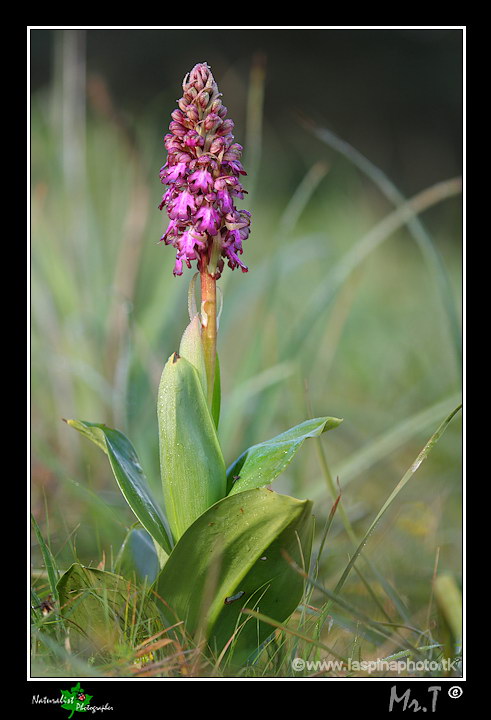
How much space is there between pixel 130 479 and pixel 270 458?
1.00 feet

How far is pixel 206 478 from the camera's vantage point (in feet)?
4.61

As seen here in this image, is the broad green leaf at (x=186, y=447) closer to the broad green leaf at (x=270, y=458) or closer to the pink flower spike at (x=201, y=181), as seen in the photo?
the broad green leaf at (x=270, y=458)

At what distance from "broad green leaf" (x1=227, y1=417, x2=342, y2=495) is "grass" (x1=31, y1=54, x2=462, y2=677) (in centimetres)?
20

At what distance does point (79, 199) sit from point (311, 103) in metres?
3.11

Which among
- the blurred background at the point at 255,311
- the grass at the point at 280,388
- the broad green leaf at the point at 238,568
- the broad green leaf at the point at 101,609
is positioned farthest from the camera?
the blurred background at the point at 255,311

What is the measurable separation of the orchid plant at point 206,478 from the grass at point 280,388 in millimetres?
64

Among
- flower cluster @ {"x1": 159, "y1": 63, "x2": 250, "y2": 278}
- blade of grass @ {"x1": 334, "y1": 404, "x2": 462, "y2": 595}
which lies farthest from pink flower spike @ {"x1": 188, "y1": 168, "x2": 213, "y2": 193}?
blade of grass @ {"x1": 334, "y1": 404, "x2": 462, "y2": 595}

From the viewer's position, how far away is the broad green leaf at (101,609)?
4.66ft

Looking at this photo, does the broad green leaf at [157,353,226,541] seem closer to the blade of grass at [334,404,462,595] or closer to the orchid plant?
the orchid plant

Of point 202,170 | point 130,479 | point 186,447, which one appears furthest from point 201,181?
point 130,479

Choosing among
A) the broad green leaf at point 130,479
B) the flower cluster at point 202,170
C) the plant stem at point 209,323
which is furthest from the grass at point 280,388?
the flower cluster at point 202,170

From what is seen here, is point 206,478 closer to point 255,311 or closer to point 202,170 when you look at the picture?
point 202,170
